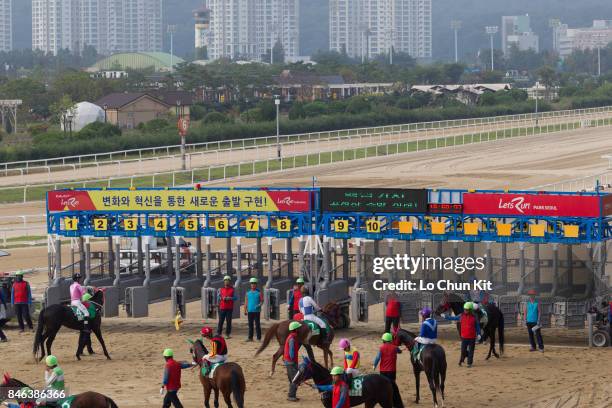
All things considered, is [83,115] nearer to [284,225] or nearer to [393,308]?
[284,225]

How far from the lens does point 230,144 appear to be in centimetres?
5400

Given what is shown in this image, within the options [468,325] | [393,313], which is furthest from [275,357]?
[393,313]

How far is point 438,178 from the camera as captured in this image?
43.7m

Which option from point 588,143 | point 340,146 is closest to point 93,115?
point 340,146

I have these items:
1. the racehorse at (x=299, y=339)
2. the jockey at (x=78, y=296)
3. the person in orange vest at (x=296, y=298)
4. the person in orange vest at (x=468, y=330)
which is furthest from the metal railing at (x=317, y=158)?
the racehorse at (x=299, y=339)

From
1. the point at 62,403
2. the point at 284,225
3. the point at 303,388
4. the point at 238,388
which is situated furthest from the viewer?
the point at 284,225

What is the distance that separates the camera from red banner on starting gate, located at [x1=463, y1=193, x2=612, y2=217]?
1828cm

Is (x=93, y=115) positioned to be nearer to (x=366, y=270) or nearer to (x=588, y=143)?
(x=588, y=143)

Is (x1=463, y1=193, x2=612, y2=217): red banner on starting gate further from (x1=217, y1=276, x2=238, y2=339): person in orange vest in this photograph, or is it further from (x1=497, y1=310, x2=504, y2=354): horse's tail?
(x1=217, y1=276, x2=238, y2=339): person in orange vest

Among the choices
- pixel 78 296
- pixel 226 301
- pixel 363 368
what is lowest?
pixel 363 368

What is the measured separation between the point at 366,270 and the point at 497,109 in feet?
191

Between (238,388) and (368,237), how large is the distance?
21.0 feet

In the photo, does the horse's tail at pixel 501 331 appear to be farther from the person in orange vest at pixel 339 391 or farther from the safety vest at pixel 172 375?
the safety vest at pixel 172 375

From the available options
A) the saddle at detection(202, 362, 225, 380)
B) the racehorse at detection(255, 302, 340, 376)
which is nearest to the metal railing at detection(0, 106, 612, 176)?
the racehorse at detection(255, 302, 340, 376)
